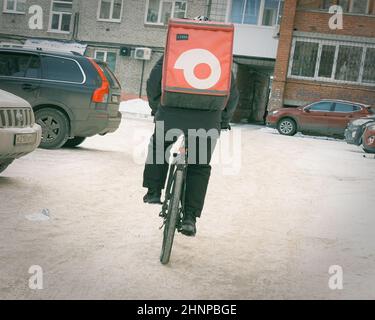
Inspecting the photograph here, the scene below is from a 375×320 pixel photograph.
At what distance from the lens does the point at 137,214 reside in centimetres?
691

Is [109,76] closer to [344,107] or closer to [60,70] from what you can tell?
[60,70]

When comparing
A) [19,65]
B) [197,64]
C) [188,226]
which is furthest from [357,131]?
[197,64]

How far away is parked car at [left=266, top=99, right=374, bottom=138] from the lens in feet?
80.0

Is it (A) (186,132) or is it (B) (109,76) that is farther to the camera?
(B) (109,76)

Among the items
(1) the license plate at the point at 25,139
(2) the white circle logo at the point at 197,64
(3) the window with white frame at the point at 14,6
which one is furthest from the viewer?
(3) the window with white frame at the point at 14,6

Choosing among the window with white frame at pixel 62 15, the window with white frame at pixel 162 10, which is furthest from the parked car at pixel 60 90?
the window with white frame at pixel 62 15

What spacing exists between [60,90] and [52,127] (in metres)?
0.71

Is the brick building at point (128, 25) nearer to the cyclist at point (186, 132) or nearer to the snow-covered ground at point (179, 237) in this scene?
the snow-covered ground at point (179, 237)

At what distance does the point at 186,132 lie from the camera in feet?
17.0

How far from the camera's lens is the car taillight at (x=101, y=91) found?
1194cm

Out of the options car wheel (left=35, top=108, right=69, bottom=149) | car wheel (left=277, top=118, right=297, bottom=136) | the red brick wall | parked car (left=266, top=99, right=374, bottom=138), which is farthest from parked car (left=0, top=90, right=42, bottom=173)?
the red brick wall

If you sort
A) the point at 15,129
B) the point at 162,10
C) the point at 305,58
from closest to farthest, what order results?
the point at 15,129 < the point at 305,58 < the point at 162,10

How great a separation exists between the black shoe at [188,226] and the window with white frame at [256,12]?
28.0m

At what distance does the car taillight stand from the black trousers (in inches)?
268
